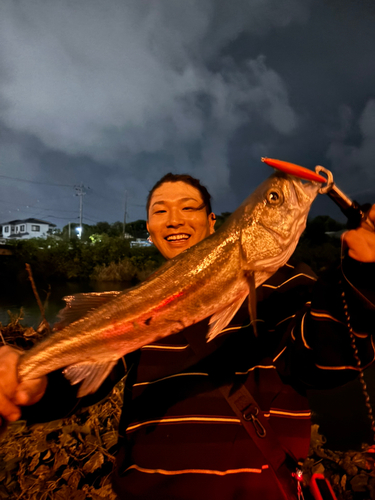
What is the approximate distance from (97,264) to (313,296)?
107ft

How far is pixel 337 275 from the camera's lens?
5.70 ft

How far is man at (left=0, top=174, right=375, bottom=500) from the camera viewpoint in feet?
5.84

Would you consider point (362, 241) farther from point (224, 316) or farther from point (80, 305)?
point (80, 305)

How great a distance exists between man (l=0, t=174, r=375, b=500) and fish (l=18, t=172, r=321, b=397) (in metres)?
0.33

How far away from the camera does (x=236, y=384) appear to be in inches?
82.4

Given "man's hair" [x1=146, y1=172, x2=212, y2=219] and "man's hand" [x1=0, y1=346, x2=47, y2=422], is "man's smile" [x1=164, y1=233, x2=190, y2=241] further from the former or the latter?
"man's hand" [x1=0, y1=346, x2=47, y2=422]

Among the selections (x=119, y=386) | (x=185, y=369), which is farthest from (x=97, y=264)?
(x=185, y=369)

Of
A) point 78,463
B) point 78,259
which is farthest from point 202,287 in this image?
point 78,259

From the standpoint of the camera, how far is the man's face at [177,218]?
2.79 metres

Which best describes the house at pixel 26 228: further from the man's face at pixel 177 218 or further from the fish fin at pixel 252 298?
the fish fin at pixel 252 298

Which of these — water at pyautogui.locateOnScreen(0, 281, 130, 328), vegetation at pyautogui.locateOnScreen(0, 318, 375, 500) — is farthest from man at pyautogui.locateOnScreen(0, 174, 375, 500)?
water at pyautogui.locateOnScreen(0, 281, 130, 328)

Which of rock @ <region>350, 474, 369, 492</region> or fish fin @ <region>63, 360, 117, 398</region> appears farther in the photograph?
rock @ <region>350, 474, 369, 492</region>

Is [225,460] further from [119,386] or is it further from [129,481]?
[119,386]

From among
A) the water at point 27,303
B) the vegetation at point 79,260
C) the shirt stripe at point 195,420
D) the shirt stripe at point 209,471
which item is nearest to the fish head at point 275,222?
the shirt stripe at point 195,420
